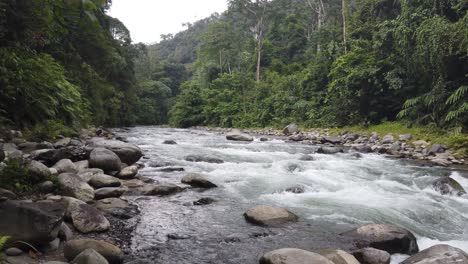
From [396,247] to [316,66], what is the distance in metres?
23.6

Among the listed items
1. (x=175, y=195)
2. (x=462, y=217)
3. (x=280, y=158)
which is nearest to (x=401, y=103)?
(x=280, y=158)

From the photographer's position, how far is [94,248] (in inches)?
153

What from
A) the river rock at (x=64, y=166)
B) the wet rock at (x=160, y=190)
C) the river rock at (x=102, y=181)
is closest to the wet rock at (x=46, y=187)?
the river rock at (x=102, y=181)

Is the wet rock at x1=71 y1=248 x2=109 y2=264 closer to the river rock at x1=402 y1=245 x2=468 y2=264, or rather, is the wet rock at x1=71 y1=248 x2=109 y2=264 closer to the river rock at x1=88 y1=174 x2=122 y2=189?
the river rock at x1=88 y1=174 x2=122 y2=189

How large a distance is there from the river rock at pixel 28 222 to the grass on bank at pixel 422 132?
44.0 ft

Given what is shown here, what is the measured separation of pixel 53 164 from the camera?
7195mm

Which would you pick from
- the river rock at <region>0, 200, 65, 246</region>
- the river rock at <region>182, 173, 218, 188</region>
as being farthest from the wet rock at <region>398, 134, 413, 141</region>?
the river rock at <region>0, 200, 65, 246</region>

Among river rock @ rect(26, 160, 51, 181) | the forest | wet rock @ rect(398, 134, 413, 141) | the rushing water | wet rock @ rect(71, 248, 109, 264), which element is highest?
the forest

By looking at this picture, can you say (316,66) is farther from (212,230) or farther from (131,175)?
(212,230)

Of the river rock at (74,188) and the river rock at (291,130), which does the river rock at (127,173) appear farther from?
the river rock at (291,130)

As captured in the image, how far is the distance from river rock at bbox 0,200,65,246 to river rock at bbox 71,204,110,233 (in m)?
0.65

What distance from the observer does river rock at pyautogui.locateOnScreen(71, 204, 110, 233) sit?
4629 millimetres

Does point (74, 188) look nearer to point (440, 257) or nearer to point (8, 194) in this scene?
point (8, 194)

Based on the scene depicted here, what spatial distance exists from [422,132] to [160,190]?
43.7 ft
